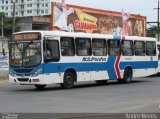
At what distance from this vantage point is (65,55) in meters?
24.0

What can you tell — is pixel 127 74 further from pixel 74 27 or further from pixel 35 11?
pixel 35 11

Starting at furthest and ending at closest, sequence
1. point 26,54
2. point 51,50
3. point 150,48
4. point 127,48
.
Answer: point 150,48
point 127,48
point 51,50
point 26,54

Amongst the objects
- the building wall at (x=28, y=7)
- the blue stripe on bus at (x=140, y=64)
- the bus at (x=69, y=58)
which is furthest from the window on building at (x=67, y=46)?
the building wall at (x=28, y=7)

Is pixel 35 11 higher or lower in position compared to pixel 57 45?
higher

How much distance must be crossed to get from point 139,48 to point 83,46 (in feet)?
19.1

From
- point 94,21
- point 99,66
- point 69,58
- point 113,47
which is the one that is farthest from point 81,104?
point 94,21

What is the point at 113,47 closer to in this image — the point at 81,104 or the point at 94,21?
the point at 81,104

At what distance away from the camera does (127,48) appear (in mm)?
29094

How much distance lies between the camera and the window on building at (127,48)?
28741mm

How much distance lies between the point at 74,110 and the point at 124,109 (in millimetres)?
1526

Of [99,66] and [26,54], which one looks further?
[99,66]

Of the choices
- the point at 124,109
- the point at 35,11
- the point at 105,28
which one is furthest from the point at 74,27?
the point at 35,11

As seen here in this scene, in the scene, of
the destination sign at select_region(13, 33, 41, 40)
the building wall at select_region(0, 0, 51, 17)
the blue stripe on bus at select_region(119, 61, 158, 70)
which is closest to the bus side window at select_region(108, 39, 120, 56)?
the blue stripe on bus at select_region(119, 61, 158, 70)

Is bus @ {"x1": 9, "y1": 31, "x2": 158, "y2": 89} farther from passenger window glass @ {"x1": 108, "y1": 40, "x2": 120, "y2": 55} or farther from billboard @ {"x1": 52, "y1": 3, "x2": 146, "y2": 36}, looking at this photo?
billboard @ {"x1": 52, "y1": 3, "x2": 146, "y2": 36}
